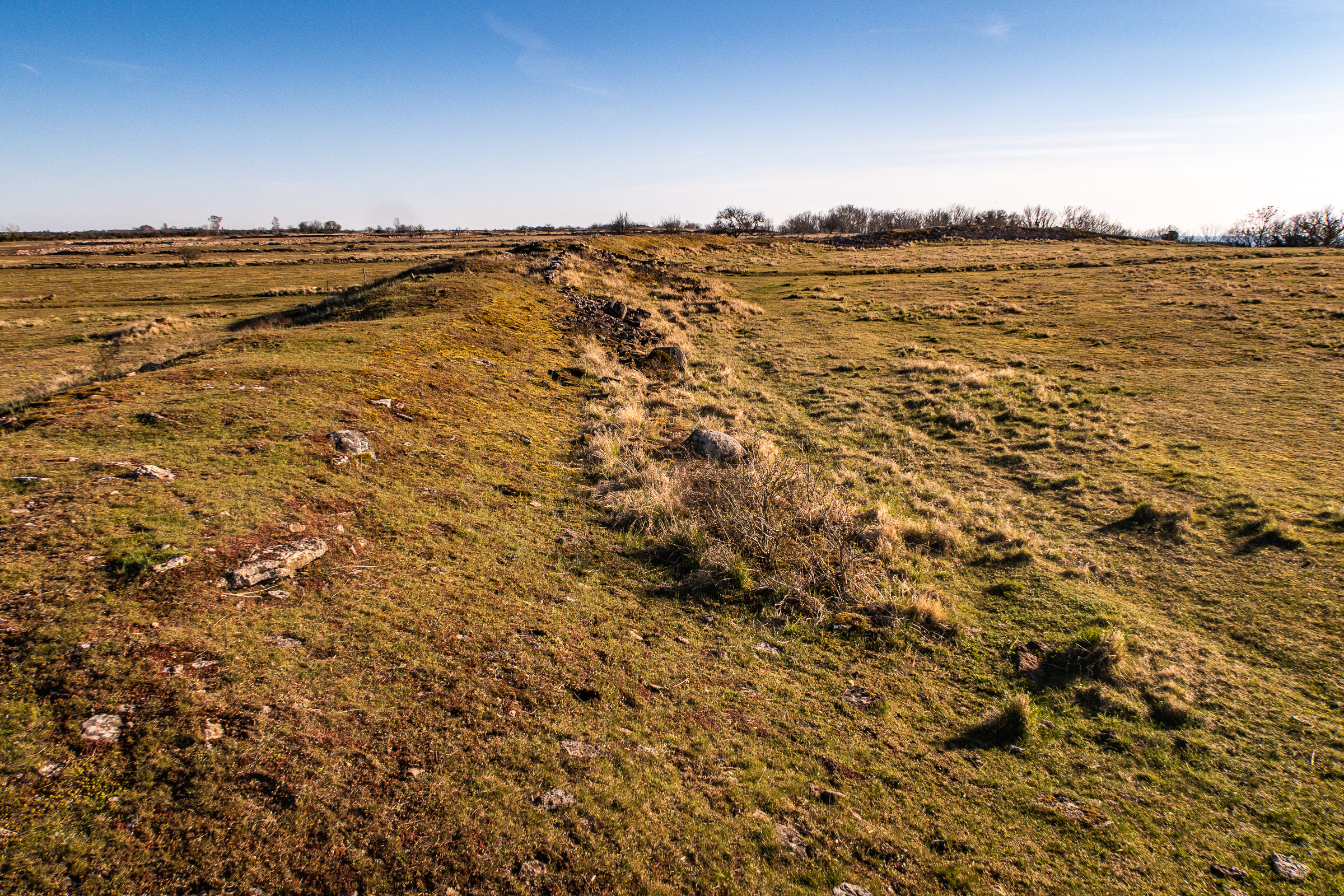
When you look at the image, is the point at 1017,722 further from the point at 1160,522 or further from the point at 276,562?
the point at 276,562

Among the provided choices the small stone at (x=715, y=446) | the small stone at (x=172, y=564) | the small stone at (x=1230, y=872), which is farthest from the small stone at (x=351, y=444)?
the small stone at (x=1230, y=872)

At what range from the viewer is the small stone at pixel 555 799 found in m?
4.01

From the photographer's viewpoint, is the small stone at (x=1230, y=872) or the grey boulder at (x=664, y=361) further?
the grey boulder at (x=664, y=361)

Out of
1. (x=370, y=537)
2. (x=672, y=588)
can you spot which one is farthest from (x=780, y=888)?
(x=370, y=537)

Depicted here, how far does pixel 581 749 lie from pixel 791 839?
179 centimetres

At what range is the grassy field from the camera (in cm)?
365

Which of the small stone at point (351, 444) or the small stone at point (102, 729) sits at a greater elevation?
the small stone at point (351, 444)

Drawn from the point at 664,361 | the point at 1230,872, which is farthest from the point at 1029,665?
the point at 664,361

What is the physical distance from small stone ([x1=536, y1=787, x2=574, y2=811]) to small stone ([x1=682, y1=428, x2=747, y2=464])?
8265 millimetres

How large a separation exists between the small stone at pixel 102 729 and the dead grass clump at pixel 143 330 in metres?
28.8

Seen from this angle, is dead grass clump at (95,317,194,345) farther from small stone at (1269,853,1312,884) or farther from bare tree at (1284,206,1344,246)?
bare tree at (1284,206,1344,246)

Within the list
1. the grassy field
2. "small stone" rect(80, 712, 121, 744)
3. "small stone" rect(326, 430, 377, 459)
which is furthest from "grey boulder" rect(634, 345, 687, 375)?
"small stone" rect(80, 712, 121, 744)

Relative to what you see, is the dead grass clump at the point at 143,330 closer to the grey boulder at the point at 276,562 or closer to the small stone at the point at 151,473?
the small stone at the point at 151,473

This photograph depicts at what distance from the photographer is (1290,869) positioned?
4664 mm
